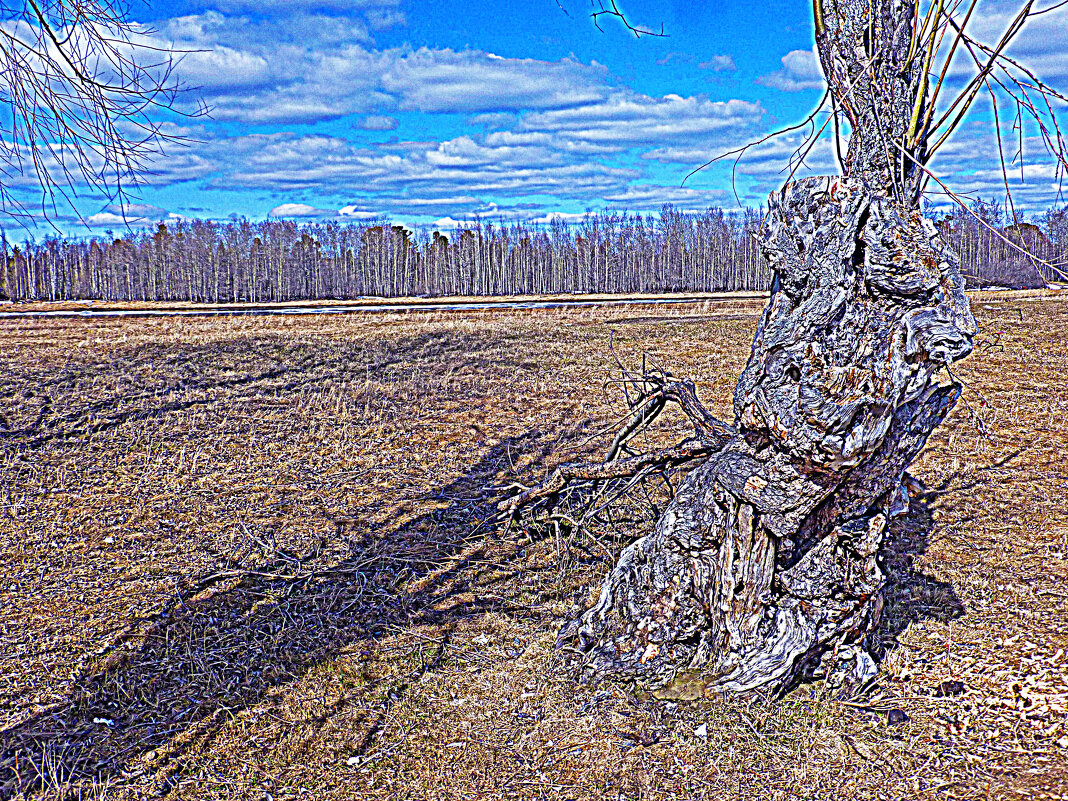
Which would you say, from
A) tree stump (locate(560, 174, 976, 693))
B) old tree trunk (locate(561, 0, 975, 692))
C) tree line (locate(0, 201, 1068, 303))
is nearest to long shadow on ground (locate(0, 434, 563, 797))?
tree stump (locate(560, 174, 976, 693))

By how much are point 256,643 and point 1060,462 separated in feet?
28.0

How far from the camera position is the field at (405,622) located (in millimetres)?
4125

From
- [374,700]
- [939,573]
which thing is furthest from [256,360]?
[939,573]

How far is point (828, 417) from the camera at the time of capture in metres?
3.87

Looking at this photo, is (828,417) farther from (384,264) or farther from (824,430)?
(384,264)

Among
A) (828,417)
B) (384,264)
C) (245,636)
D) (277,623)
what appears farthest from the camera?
(384,264)

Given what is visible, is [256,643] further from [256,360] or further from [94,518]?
[256,360]

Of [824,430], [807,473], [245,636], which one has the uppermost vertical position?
[824,430]

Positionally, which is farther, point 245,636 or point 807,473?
point 245,636

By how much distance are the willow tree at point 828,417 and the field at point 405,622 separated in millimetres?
385

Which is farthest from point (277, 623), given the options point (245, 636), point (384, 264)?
point (384, 264)

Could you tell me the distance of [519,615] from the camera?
5805mm

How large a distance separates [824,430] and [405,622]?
345 centimetres

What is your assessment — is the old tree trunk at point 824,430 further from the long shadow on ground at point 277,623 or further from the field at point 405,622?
the long shadow on ground at point 277,623
